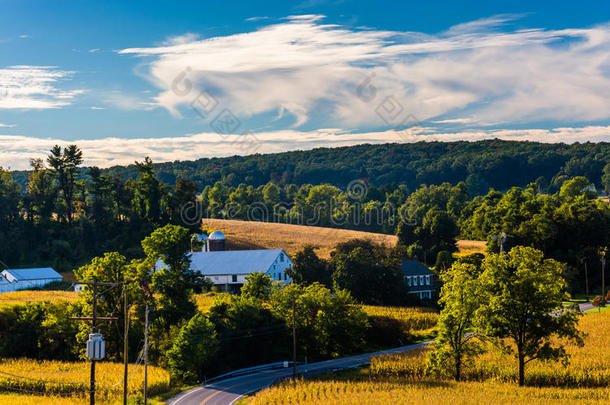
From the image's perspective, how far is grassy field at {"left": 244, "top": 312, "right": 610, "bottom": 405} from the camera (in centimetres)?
4072

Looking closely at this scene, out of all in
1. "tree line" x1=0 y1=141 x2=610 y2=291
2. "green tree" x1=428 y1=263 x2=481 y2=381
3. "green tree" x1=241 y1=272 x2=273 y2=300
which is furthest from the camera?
"tree line" x1=0 y1=141 x2=610 y2=291

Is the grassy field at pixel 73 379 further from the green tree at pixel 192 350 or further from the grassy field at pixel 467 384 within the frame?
the grassy field at pixel 467 384

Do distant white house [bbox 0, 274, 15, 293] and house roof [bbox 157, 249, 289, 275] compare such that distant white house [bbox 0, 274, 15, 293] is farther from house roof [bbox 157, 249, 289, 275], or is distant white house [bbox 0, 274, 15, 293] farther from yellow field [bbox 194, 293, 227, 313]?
yellow field [bbox 194, 293, 227, 313]

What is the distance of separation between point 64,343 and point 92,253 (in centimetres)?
5804

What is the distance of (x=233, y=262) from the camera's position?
97250 millimetres

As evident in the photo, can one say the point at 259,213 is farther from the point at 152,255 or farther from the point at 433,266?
the point at 152,255

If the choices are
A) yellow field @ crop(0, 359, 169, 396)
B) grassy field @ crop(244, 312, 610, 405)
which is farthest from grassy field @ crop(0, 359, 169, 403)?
grassy field @ crop(244, 312, 610, 405)

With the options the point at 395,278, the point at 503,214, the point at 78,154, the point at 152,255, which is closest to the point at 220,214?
the point at 78,154

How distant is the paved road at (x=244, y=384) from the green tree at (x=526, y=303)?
15617 mm

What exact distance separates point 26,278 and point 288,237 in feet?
188

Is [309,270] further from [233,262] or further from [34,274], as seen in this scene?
[34,274]

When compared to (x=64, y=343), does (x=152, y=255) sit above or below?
above

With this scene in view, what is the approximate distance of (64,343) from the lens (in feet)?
206

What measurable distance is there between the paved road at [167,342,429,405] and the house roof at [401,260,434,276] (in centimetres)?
3027
